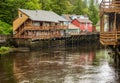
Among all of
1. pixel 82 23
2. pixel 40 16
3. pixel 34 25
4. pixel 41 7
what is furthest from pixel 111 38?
pixel 82 23

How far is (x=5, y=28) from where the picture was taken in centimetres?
7469

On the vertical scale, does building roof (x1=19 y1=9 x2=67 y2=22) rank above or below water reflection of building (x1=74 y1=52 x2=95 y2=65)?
above

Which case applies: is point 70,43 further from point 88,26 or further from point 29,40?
point 88,26

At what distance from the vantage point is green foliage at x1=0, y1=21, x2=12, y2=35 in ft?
233

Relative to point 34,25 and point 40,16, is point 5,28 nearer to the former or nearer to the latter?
point 34,25

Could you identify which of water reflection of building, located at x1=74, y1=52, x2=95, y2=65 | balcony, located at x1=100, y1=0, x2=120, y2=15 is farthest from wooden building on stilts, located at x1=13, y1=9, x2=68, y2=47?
balcony, located at x1=100, y1=0, x2=120, y2=15

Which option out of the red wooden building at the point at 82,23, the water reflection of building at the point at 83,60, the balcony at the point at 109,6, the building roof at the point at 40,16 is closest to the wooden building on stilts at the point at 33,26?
the building roof at the point at 40,16

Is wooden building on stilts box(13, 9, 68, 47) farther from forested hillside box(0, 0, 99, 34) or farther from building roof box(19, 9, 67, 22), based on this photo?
forested hillside box(0, 0, 99, 34)

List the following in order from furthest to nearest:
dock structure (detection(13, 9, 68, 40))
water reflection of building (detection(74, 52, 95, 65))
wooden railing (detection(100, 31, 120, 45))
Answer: dock structure (detection(13, 9, 68, 40)), water reflection of building (detection(74, 52, 95, 65)), wooden railing (detection(100, 31, 120, 45))

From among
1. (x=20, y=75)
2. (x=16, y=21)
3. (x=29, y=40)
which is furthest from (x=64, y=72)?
(x=16, y=21)

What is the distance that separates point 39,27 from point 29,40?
667 cm

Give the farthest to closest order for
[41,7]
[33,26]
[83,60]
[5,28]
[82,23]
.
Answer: [82,23]
[41,7]
[5,28]
[33,26]
[83,60]

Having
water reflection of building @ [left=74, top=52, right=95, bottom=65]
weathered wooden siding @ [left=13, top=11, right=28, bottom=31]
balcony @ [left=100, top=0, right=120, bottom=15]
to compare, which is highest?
balcony @ [left=100, top=0, right=120, bottom=15]

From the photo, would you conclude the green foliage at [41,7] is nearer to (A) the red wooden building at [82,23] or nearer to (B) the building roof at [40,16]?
(B) the building roof at [40,16]
